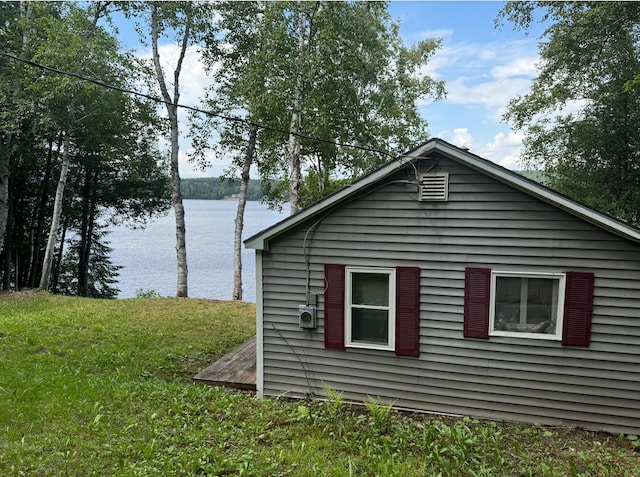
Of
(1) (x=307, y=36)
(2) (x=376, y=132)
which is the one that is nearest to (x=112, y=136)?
(1) (x=307, y=36)

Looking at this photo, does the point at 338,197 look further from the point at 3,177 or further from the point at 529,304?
the point at 3,177

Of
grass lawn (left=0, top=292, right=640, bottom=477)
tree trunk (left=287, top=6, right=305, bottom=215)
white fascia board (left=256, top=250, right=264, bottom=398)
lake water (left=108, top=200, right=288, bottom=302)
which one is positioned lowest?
lake water (left=108, top=200, right=288, bottom=302)

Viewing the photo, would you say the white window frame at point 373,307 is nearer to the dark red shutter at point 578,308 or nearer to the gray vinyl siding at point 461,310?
the gray vinyl siding at point 461,310

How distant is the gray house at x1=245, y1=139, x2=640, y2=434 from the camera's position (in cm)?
515

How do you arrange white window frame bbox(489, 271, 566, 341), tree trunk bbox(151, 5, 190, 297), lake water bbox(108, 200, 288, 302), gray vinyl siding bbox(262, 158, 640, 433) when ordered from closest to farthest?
1. gray vinyl siding bbox(262, 158, 640, 433)
2. white window frame bbox(489, 271, 566, 341)
3. tree trunk bbox(151, 5, 190, 297)
4. lake water bbox(108, 200, 288, 302)

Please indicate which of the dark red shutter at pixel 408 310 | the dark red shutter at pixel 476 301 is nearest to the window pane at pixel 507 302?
the dark red shutter at pixel 476 301

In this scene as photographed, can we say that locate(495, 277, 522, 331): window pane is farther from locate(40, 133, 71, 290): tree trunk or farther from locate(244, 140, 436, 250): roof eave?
locate(40, 133, 71, 290): tree trunk

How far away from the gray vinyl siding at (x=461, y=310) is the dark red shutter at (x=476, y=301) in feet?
0.31

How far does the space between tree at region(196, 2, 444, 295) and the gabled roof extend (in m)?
4.24

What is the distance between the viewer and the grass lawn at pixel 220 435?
4180mm

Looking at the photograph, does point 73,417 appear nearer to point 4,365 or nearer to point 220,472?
point 220,472

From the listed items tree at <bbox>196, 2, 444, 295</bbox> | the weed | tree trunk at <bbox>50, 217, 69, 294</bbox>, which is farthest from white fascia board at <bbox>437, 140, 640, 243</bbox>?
tree trunk at <bbox>50, 217, 69, 294</bbox>

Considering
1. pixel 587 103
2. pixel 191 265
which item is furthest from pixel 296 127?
pixel 191 265

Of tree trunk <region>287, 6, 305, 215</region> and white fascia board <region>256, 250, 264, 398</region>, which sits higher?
tree trunk <region>287, 6, 305, 215</region>
